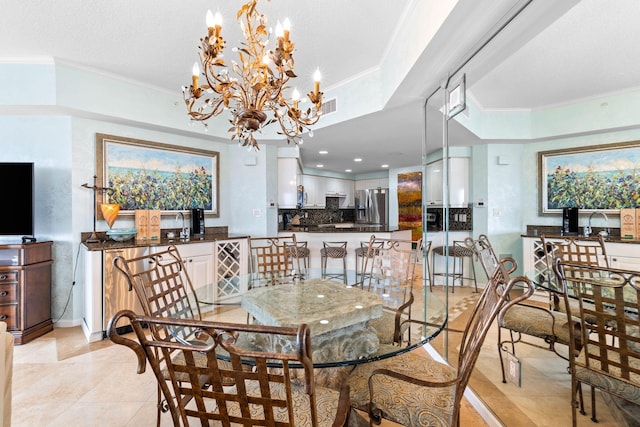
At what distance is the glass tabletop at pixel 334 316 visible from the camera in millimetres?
1310

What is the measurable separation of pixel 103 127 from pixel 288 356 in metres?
3.88

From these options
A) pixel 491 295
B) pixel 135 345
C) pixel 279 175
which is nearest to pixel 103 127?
pixel 279 175

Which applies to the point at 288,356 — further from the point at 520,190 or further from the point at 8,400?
the point at 520,190

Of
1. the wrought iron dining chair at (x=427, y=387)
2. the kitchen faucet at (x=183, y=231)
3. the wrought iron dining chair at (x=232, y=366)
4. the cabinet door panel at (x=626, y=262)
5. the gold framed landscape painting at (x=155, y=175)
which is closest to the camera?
the wrought iron dining chair at (x=232, y=366)

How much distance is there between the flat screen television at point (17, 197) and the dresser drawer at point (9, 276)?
15.6 inches

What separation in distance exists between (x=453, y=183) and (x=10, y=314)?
207 inches

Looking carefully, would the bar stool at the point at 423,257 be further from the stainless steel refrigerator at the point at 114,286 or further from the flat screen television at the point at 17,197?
the flat screen television at the point at 17,197

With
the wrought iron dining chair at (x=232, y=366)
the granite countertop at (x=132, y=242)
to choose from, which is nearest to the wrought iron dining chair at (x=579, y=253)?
the wrought iron dining chair at (x=232, y=366)

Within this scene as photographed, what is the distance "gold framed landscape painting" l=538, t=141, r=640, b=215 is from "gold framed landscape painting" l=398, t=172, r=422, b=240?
4145mm

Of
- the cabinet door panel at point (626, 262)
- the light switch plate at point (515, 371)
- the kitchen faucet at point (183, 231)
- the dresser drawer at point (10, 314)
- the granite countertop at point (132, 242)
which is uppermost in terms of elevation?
the kitchen faucet at point (183, 231)

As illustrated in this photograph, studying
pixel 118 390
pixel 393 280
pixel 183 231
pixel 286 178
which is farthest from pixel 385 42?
pixel 118 390

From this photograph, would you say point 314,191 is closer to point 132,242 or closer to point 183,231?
point 183,231

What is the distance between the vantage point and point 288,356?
0.71m

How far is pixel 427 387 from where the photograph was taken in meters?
1.31
